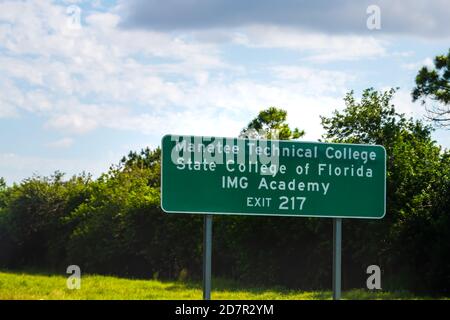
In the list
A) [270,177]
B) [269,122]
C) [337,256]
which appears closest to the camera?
[270,177]

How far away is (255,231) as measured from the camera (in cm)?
2830

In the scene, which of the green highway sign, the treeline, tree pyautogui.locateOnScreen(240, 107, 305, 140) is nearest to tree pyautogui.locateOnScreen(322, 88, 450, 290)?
the treeline

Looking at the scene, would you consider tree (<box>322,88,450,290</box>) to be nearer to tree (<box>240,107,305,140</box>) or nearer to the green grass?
the green grass

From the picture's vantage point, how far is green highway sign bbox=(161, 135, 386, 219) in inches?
547

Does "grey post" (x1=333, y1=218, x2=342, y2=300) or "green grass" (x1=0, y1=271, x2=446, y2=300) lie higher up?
"grey post" (x1=333, y1=218, x2=342, y2=300)

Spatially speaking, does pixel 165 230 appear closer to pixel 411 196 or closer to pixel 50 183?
pixel 411 196

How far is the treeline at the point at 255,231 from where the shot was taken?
2412 cm

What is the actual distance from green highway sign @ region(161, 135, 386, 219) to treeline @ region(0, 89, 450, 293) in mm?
8421

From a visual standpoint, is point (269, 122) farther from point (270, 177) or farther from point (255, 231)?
point (270, 177)

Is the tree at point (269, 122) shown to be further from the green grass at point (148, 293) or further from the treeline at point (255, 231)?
the green grass at point (148, 293)

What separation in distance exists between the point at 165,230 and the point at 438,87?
40.8ft

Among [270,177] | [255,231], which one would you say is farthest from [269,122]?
[270,177]

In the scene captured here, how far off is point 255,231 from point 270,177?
13.9 metres
